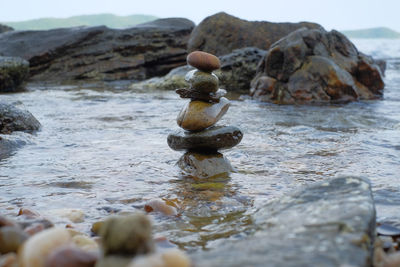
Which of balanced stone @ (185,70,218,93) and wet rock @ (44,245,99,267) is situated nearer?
wet rock @ (44,245,99,267)

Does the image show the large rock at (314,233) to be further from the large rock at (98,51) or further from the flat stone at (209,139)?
the large rock at (98,51)

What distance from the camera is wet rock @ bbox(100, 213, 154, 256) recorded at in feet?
4.42

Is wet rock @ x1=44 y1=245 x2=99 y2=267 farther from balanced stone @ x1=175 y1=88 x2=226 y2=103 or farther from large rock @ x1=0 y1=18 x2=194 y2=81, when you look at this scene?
Answer: large rock @ x1=0 y1=18 x2=194 y2=81

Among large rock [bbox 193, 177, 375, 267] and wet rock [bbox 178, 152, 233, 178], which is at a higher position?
large rock [bbox 193, 177, 375, 267]

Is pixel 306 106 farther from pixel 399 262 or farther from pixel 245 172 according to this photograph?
pixel 399 262

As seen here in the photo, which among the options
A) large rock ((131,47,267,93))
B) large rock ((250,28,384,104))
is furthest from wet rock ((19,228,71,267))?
large rock ((131,47,267,93))

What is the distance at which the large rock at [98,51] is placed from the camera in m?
17.3

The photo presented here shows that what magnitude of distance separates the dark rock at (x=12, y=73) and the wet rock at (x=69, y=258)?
477 inches

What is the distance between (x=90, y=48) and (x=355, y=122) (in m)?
13.3

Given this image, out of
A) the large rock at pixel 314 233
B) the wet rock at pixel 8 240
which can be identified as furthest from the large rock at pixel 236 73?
the wet rock at pixel 8 240

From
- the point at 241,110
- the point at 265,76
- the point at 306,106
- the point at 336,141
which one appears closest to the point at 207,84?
the point at 336,141

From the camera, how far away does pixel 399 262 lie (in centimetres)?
165

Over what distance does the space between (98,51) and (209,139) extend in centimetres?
1487

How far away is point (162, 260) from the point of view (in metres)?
1.34
